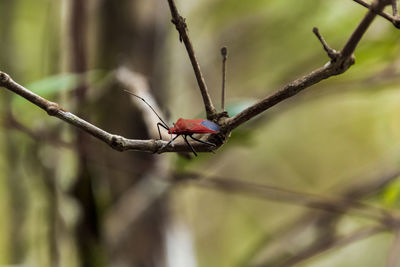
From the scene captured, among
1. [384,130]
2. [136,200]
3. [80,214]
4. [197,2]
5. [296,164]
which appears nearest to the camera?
[80,214]

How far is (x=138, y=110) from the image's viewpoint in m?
0.88

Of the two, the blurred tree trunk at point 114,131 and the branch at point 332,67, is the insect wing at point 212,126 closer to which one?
the branch at point 332,67

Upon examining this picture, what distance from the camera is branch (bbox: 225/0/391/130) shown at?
335 millimetres

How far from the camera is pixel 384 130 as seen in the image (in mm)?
2170

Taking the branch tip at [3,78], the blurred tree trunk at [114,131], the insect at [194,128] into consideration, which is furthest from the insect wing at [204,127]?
the blurred tree trunk at [114,131]

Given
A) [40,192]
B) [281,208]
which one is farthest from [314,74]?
[281,208]

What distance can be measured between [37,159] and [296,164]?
1.50 metres

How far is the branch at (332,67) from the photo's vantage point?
0.34 metres

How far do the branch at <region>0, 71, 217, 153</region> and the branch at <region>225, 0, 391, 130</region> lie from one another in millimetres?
84

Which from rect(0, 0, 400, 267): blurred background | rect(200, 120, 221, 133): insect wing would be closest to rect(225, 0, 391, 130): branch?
rect(200, 120, 221, 133): insect wing

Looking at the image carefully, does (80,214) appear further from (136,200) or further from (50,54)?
(50,54)

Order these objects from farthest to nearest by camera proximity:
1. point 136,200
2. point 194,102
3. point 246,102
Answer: point 194,102 < point 136,200 < point 246,102

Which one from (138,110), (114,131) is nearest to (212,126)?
(138,110)

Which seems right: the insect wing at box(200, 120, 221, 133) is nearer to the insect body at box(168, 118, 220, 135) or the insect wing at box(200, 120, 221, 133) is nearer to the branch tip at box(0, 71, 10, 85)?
the insect body at box(168, 118, 220, 135)
